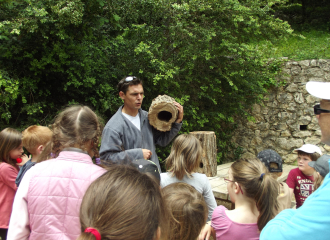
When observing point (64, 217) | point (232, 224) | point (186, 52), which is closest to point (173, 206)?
point (232, 224)

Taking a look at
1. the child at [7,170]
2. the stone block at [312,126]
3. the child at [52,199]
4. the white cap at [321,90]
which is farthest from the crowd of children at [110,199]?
the stone block at [312,126]

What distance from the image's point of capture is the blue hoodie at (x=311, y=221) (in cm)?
81

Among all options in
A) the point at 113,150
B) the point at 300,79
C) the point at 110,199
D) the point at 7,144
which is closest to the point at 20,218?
the point at 110,199

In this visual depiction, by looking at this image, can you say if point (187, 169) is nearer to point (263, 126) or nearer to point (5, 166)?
point (5, 166)

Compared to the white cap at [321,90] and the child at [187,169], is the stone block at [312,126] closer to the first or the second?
the child at [187,169]

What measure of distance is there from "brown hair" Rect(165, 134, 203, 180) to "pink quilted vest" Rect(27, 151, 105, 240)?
100cm

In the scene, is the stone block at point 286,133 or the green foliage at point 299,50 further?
the stone block at point 286,133

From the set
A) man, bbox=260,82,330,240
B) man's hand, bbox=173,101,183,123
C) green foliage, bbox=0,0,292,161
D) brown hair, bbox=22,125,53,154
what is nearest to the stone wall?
green foliage, bbox=0,0,292,161

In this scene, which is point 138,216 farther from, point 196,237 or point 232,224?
point 232,224

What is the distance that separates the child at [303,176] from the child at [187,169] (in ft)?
4.21

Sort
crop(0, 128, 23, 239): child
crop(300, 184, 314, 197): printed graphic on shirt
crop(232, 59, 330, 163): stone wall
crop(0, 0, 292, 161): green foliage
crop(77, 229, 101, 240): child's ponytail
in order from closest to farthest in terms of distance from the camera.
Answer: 1. crop(77, 229, 101, 240): child's ponytail
2. crop(0, 128, 23, 239): child
3. crop(300, 184, 314, 197): printed graphic on shirt
4. crop(0, 0, 292, 161): green foliage
5. crop(232, 59, 330, 163): stone wall

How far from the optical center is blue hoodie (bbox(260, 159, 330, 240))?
0.81 m

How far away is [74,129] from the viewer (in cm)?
142

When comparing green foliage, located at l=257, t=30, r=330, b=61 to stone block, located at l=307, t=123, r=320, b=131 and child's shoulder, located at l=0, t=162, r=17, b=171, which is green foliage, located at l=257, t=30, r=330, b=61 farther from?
child's shoulder, located at l=0, t=162, r=17, b=171
